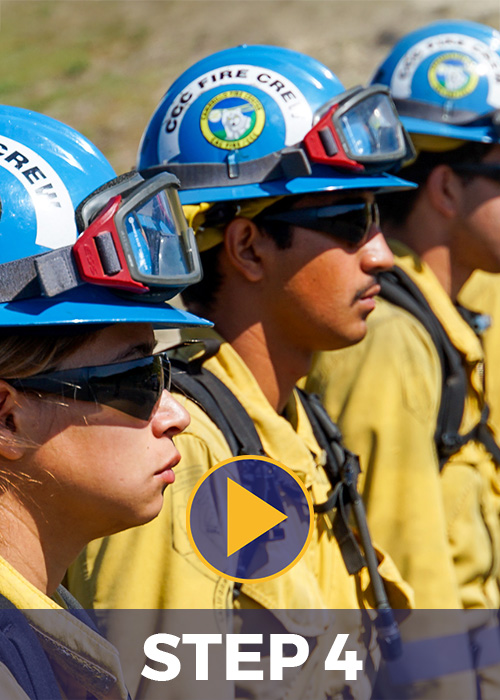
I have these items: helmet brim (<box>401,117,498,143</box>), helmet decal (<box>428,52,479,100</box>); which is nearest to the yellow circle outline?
helmet brim (<box>401,117,498,143</box>)

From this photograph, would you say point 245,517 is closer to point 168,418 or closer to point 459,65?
point 168,418

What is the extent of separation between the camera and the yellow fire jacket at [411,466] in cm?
356

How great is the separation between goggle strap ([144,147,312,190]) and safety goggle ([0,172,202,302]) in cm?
86

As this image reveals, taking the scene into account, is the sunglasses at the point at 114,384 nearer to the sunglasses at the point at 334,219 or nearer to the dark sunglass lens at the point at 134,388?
the dark sunglass lens at the point at 134,388

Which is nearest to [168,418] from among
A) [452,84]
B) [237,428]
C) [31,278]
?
[31,278]

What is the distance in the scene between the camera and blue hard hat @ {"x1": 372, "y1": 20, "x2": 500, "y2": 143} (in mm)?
4738

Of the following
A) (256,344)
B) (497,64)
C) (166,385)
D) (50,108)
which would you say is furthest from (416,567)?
(50,108)

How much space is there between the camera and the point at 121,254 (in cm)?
208

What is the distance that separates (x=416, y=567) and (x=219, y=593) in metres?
A: 1.17

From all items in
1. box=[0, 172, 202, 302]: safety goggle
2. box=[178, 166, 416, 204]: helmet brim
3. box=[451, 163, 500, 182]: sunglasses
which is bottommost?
box=[0, 172, 202, 302]: safety goggle

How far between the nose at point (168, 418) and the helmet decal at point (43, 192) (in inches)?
16.6

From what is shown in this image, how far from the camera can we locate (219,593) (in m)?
2.59

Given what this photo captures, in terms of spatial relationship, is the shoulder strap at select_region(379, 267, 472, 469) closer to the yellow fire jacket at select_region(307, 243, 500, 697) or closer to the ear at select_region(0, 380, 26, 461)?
the yellow fire jacket at select_region(307, 243, 500, 697)

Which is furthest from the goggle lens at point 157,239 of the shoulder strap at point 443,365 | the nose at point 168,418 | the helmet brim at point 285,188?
the shoulder strap at point 443,365
